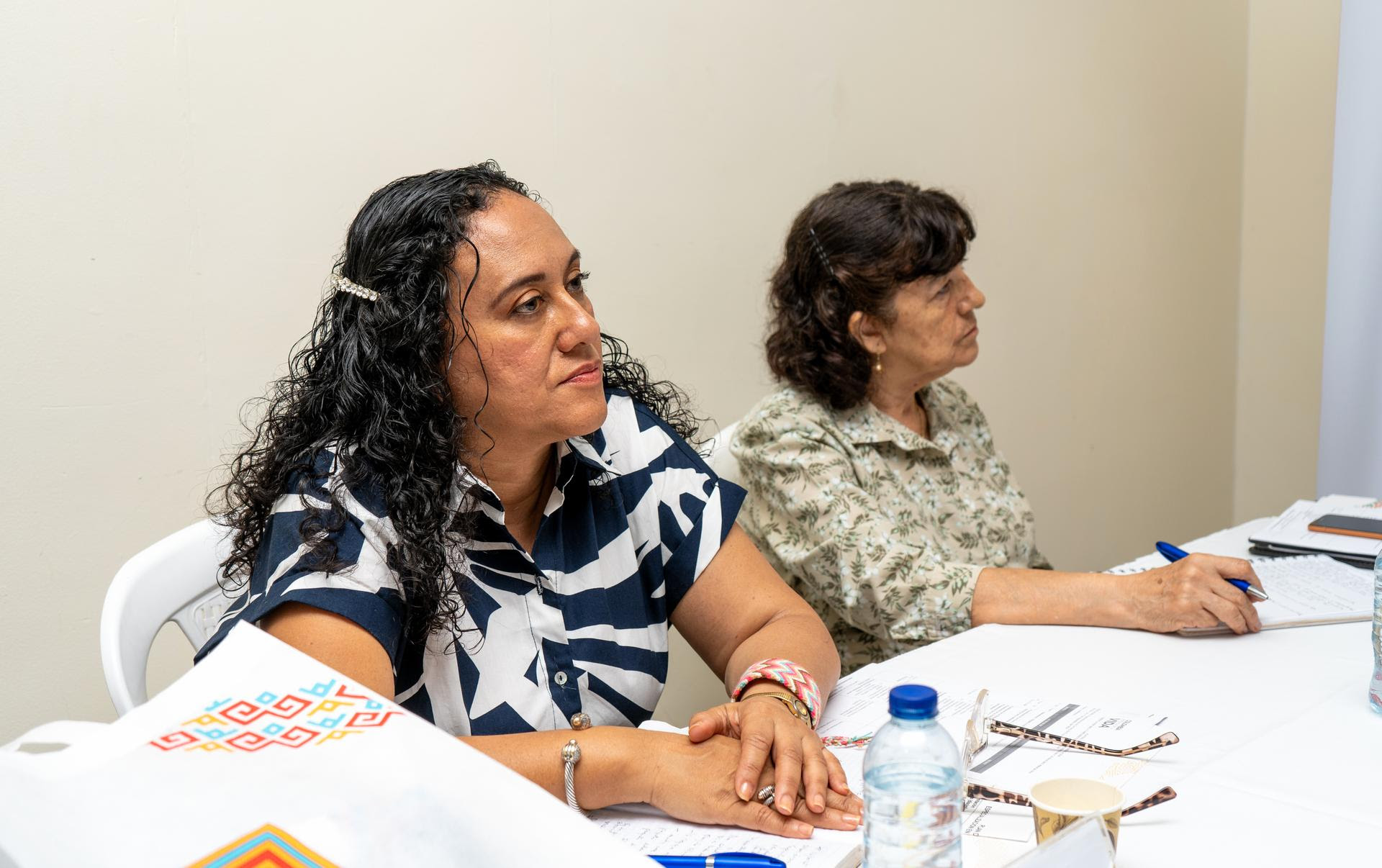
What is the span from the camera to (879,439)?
193 cm

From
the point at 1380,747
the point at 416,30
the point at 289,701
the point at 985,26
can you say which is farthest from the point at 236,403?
the point at 985,26

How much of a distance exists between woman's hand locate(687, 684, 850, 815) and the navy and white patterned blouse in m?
0.25

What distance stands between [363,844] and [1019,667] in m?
0.96

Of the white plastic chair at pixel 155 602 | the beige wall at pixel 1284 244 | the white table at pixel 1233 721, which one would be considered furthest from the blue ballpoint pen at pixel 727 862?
the beige wall at pixel 1284 244

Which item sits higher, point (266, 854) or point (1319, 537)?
point (266, 854)

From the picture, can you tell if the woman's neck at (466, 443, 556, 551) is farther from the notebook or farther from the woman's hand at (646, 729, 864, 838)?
the notebook

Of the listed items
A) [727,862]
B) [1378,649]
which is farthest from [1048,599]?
[727,862]

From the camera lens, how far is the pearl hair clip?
4.04ft

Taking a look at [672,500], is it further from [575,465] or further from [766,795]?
[766,795]

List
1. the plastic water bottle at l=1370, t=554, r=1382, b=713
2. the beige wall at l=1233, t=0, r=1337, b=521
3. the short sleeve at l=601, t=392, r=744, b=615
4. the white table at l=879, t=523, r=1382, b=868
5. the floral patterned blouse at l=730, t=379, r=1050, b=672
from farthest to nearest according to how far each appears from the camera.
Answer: the beige wall at l=1233, t=0, r=1337, b=521 → the floral patterned blouse at l=730, t=379, r=1050, b=672 → the short sleeve at l=601, t=392, r=744, b=615 → the plastic water bottle at l=1370, t=554, r=1382, b=713 → the white table at l=879, t=523, r=1382, b=868

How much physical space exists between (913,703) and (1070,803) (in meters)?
0.22

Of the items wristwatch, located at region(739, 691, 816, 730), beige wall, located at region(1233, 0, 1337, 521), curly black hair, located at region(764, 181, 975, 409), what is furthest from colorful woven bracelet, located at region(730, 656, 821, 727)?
beige wall, located at region(1233, 0, 1337, 521)

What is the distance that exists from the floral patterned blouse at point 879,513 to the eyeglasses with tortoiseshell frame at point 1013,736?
53 centimetres

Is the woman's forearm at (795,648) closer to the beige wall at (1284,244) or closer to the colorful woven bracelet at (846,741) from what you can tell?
the colorful woven bracelet at (846,741)
